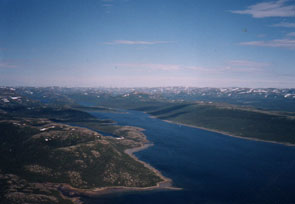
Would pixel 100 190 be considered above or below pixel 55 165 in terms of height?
below

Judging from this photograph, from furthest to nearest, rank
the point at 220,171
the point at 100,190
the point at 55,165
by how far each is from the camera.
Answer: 1. the point at 220,171
2. the point at 55,165
3. the point at 100,190

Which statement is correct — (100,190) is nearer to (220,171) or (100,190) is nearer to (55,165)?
(55,165)

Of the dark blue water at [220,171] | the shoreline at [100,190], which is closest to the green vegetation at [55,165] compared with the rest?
the shoreline at [100,190]

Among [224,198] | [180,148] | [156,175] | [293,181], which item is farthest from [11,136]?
[293,181]

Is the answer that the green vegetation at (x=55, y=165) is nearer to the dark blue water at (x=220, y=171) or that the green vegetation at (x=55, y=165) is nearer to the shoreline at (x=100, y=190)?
the shoreline at (x=100, y=190)

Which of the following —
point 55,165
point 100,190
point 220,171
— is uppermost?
point 55,165

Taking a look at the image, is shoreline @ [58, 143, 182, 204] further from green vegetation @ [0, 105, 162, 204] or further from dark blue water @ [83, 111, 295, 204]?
dark blue water @ [83, 111, 295, 204]

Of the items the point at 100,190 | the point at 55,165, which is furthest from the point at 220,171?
the point at 55,165

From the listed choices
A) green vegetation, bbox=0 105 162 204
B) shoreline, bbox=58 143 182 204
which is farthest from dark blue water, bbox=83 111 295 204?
green vegetation, bbox=0 105 162 204
